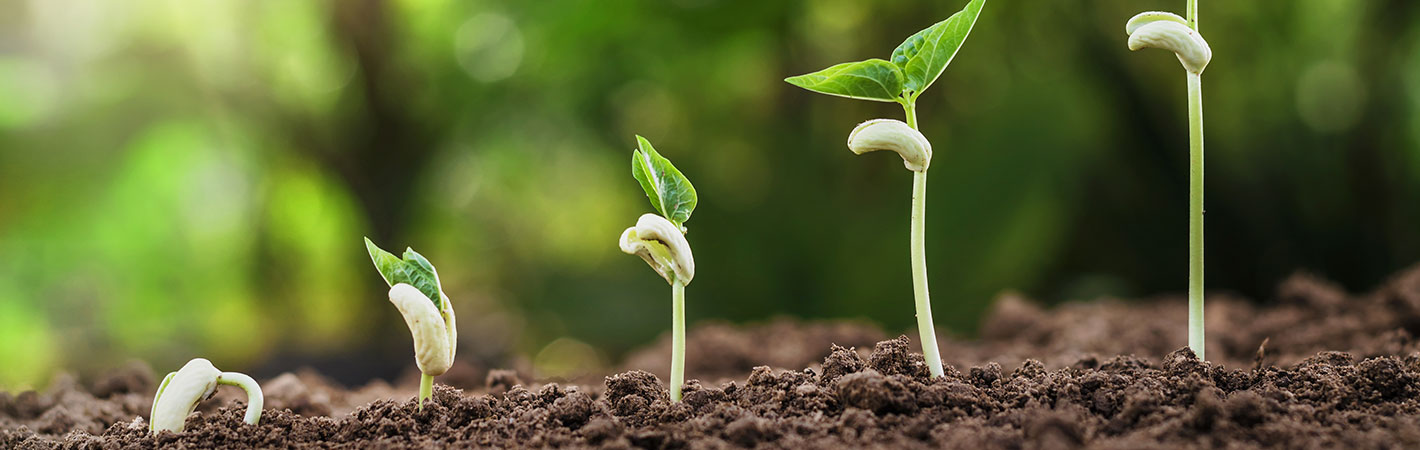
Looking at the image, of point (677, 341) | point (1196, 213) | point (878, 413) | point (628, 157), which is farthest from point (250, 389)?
point (628, 157)

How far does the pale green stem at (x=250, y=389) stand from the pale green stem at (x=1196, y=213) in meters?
0.70

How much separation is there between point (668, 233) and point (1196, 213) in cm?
40

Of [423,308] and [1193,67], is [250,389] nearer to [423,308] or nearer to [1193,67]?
[423,308]

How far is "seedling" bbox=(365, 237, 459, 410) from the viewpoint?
0.66 meters

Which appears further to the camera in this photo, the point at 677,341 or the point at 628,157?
the point at 628,157

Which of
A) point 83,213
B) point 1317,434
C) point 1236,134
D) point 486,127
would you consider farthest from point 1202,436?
point 83,213

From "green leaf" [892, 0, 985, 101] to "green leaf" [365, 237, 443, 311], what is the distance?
0.36m

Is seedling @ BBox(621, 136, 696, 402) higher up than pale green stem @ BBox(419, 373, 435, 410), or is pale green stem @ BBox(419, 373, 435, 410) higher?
seedling @ BBox(621, 136, 696, 402)

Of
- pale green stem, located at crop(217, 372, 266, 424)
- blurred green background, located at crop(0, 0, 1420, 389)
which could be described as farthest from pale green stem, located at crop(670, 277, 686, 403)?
blurred green background, located at crop(0, 0, 1420, 389)

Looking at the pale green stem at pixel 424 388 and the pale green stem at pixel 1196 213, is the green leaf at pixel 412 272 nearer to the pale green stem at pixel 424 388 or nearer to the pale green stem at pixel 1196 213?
the pale green stem at pixel 424 388

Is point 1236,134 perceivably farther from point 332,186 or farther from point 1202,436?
point 332,186

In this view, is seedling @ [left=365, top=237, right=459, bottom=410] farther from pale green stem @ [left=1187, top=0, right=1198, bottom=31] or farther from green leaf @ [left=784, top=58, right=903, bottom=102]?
pale green stem @ [left=1187, top=0, right=1198, bottom=31]

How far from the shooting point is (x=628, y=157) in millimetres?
2799

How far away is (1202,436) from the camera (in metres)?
0.59
